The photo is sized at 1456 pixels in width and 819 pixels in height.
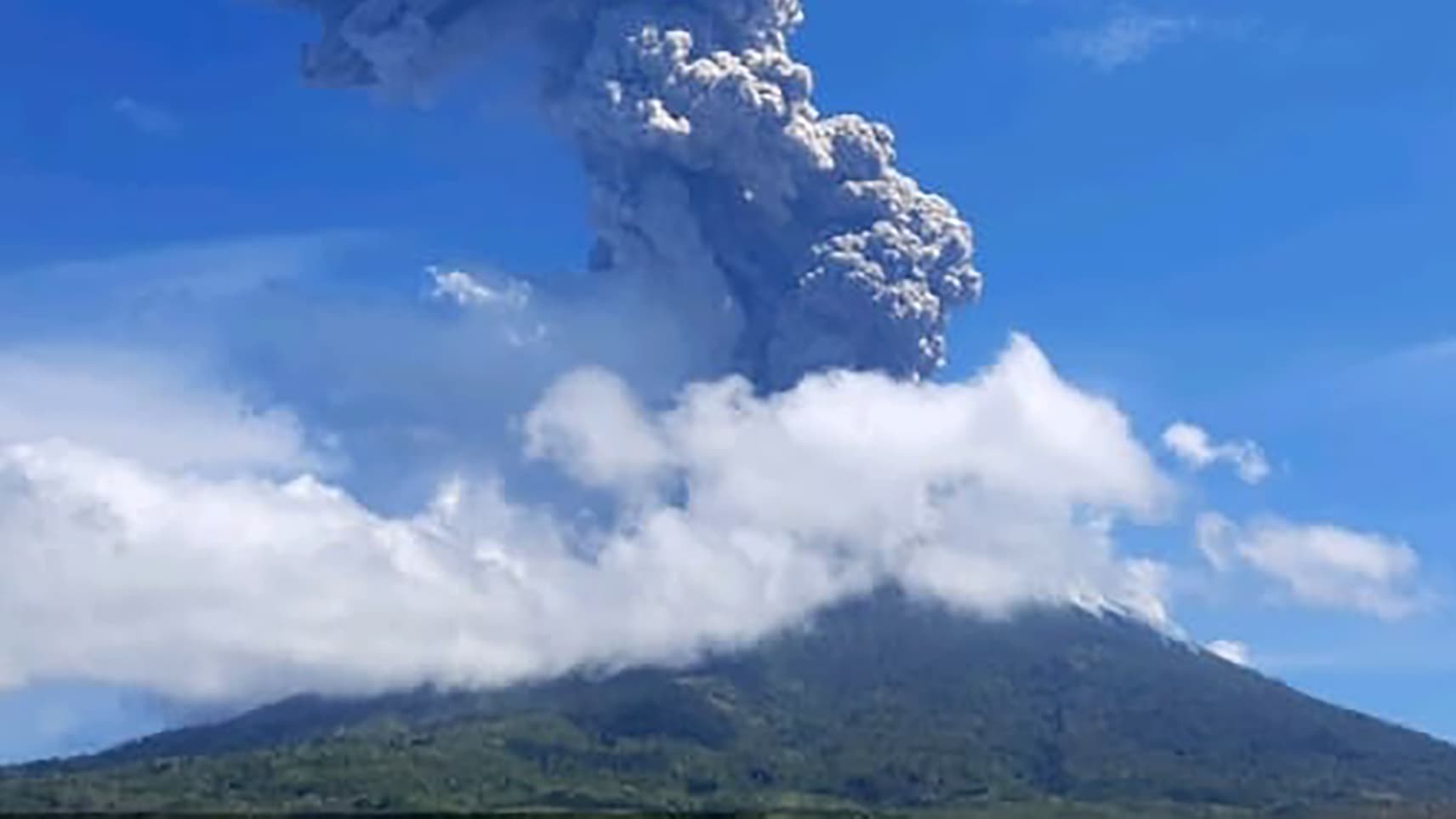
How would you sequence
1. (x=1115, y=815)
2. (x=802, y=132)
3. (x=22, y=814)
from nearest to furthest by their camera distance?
(x=22, y=814), (x=1115, y=815), (x=802, y=132)

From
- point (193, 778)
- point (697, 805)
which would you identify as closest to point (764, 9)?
point (697, 805)

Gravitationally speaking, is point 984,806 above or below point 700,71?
below

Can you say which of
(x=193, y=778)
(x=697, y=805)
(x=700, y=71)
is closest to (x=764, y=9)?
(x=700, y=71)

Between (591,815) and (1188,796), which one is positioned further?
(1188,796)

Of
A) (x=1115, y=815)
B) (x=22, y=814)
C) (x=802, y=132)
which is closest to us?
(x=22, y=814)

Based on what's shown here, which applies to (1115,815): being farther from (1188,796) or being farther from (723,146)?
(723,146)

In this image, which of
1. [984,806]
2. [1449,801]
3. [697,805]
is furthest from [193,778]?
[1449,801]

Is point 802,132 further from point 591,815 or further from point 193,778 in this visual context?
point 193,778

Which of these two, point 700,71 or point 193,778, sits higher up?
point 700,71

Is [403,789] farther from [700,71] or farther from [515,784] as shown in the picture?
[700,71]
